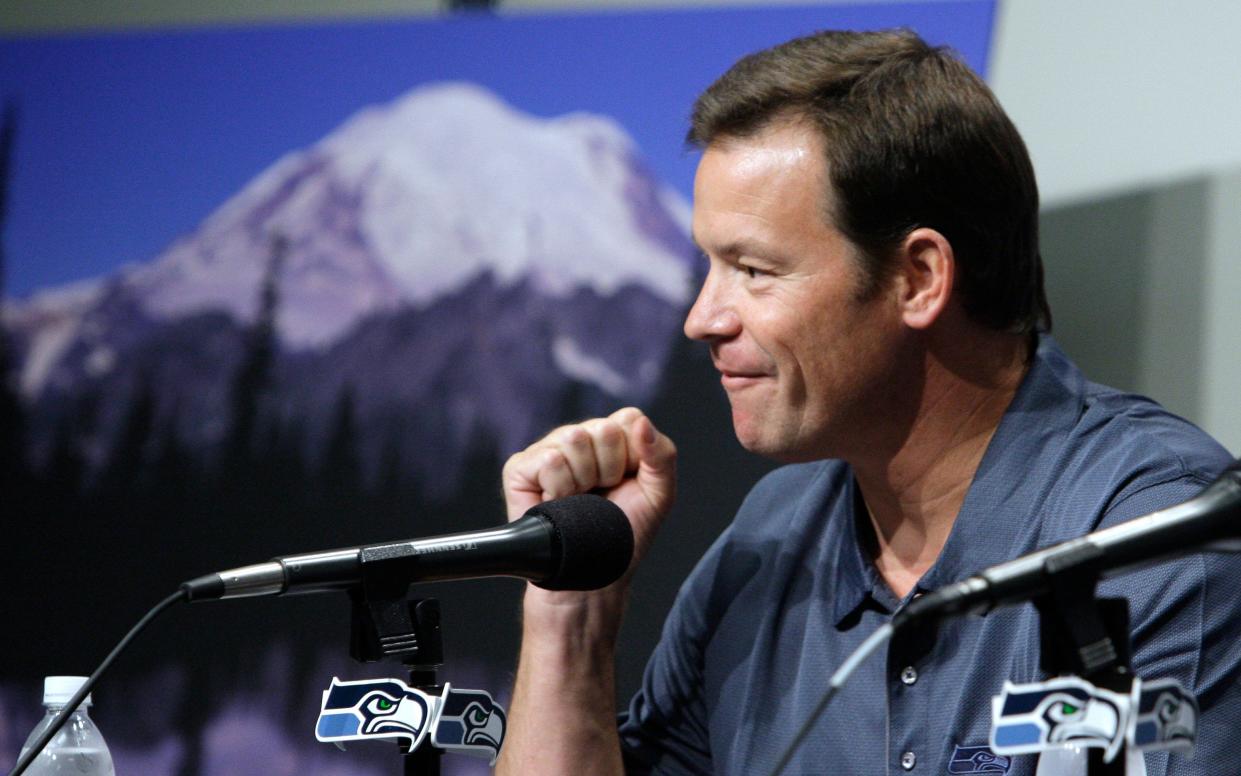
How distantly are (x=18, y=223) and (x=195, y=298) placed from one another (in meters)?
0.43

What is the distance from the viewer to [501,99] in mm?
2527

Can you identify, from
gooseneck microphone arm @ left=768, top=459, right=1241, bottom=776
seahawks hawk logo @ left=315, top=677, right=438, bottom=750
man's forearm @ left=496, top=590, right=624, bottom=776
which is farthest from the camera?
man's forearm @ left=496, top=590, right=624, bottom=776

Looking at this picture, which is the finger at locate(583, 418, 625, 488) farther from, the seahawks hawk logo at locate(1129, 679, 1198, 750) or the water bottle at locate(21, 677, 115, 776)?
the seahawks hawk logo at locate(1129, 679, 1198, 750)

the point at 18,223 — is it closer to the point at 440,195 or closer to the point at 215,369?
the point at 215,369

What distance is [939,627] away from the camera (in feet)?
5.13

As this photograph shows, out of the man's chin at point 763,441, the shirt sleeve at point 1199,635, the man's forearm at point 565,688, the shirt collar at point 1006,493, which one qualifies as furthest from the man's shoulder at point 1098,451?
the man's forearm at point 565,688

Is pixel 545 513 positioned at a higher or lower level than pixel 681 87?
lower

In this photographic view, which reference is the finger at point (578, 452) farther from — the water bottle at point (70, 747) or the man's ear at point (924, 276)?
the water bottle at point (70, 747)

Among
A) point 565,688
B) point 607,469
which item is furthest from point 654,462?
point 565,688

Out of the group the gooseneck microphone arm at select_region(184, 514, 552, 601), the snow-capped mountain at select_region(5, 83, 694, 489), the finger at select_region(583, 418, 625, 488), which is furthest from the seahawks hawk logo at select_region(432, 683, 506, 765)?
the snow-capped mountain at select_region(5, 83, 694, 489)

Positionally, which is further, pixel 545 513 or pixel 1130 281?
pixel 1130 281

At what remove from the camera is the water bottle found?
1.55 metres

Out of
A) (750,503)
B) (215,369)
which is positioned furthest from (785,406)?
(215,369)

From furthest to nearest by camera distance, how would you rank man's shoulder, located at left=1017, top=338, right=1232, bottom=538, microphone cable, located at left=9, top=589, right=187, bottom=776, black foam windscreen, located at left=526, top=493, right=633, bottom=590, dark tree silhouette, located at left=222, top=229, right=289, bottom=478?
1. dark tree silhouette, located at left=222, top=229, right=289, bottom=478
2. man's shoulder, located at left=1017, top=338, right=1232, bottom=538
3. black foam windscreen, located at left=526, top=493, right=633, bottom=590
4. microphone cable, located at left=9, top=589, right=187, bottom=776
